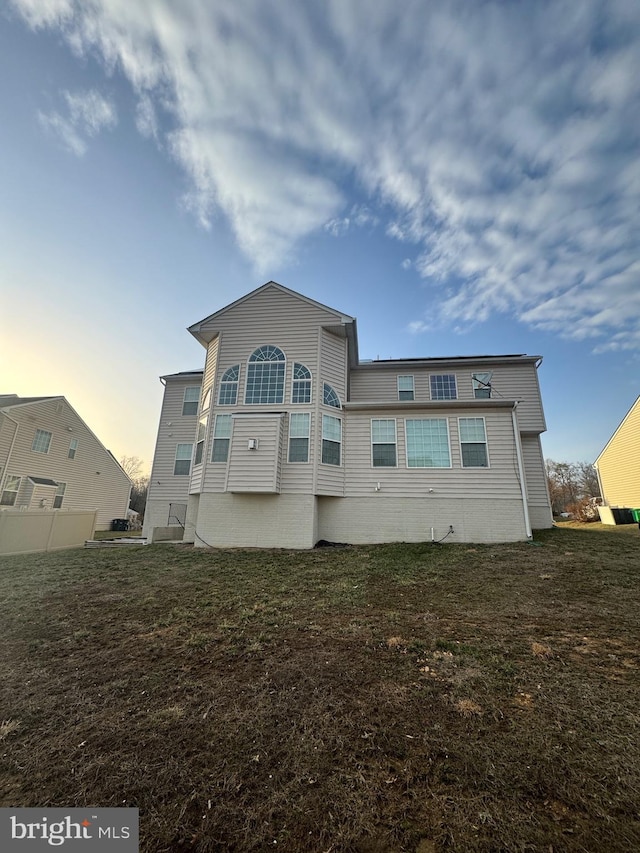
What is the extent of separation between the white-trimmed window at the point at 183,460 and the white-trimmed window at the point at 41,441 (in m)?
10.1

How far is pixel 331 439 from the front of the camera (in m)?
12.2

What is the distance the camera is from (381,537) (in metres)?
11.5

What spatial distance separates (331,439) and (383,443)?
1.92 m

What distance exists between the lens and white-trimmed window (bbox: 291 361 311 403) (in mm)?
12258

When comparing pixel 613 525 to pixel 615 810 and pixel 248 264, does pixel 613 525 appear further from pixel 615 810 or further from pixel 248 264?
pixel 248 264

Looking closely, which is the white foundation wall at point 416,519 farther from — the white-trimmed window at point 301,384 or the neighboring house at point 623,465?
the neighboring house at point 623,465

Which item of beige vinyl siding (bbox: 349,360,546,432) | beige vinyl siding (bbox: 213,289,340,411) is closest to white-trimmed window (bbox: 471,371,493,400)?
beige vinyl siding (bbox: 349,360,546,432)

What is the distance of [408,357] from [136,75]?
1322 centimetres

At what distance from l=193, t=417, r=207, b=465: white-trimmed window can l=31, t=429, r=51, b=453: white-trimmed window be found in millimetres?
13437

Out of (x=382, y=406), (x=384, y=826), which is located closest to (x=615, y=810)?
(x=384, y=826)

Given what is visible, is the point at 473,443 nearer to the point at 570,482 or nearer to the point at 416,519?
the point at 416,519

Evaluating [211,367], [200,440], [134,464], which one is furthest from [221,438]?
[134,464]

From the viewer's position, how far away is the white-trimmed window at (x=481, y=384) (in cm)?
1530

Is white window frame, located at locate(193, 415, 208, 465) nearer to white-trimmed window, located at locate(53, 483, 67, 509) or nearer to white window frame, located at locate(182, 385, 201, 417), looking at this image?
white window frame, located at locate(182, 385, 201, 417)
